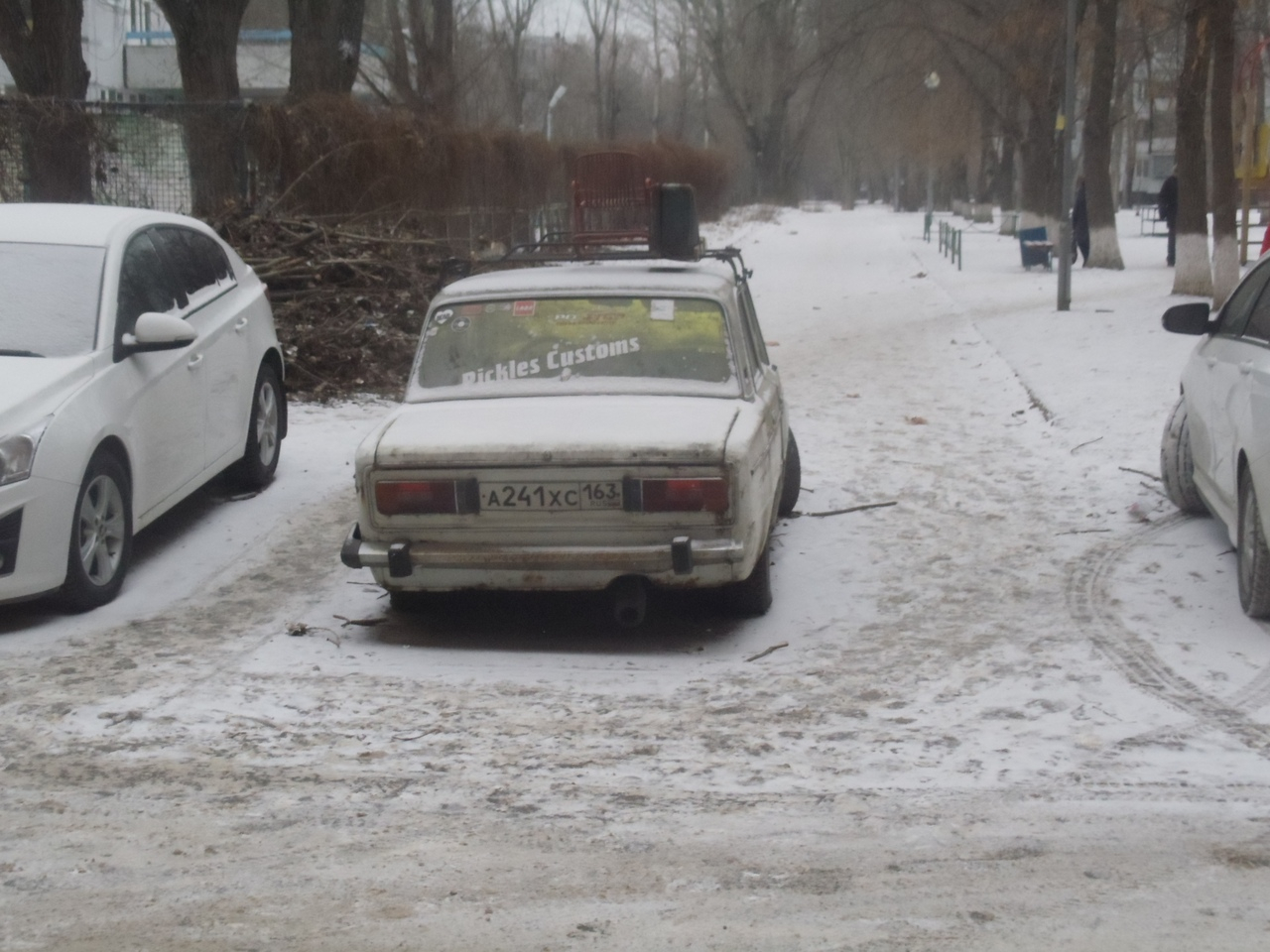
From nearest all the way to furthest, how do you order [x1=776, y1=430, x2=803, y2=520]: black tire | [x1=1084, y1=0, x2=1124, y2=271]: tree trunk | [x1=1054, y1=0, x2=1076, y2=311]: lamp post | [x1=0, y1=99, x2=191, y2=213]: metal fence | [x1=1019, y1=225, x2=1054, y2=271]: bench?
[x1=776, y1=430, x2=803, y2=520]: black tire < [x1=0, y1=99, x2=191, y2=213]: metal fence < [x1=1054, y1=0, x2=1076, y2=311]: lamp post < [x1=1084, y1=0, x2=1124, y2=271]: tree trunk < [x1=1019, y1=225, x2=1054, y2=271]: bench

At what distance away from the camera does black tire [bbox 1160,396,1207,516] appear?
337 inches

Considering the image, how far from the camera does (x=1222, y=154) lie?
19297 millimetres

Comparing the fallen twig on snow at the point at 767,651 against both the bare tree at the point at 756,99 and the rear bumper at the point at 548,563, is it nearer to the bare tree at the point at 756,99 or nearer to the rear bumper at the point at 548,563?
the rear bumper at the point at 548,563

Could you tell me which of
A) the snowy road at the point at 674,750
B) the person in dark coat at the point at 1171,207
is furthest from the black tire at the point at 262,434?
the person in dark coat at the point at 1171,207

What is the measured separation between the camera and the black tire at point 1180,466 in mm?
8570

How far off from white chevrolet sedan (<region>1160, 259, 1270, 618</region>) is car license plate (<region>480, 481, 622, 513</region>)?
2.60m

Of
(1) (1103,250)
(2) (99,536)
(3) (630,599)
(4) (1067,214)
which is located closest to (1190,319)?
(3) (630,599)

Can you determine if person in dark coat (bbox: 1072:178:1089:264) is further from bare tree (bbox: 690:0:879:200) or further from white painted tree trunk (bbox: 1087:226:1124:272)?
bare tree (bbox: 690:0:879:200)

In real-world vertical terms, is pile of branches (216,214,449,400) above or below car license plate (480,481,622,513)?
above

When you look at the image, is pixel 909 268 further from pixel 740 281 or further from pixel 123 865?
pixel 123 865

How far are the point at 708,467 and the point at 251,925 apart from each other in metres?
2.83

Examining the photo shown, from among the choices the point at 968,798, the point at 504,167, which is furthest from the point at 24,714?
the point at 504,167

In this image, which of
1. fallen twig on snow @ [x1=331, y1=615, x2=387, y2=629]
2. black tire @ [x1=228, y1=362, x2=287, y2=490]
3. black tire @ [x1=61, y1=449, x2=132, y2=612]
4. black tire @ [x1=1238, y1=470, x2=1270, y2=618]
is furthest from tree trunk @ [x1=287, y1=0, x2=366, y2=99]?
black tire @ [x1=1238, y1=470, x2=1270, y2=618]

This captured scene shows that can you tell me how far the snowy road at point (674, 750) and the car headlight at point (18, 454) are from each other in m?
0.69
